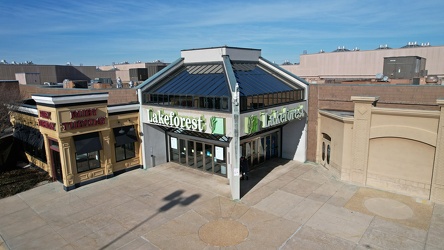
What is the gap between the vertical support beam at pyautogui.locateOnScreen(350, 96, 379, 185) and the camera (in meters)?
18.8

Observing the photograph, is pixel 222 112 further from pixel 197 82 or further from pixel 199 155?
pixel 199 155

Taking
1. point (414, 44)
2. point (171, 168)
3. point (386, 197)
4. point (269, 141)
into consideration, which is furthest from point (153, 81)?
point (414, 44)

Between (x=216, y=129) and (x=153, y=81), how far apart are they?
7747 mm

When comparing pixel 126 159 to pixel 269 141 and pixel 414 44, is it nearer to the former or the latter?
pixel 269 141

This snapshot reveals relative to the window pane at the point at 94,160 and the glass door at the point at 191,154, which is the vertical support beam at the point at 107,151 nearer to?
the window pane at the point at 94,160

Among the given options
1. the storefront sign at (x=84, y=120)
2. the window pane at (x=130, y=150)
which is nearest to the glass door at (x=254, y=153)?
the window pane at (x=130, y=150)

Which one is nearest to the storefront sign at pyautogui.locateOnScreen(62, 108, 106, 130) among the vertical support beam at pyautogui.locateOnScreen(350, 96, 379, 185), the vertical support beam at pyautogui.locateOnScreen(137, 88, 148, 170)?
the vertical support beam at pyautogui.locateOnScreen(137, 88, 148, 170)

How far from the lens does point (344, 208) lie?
16344 millimetres

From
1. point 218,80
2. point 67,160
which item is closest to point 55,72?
point 67,160

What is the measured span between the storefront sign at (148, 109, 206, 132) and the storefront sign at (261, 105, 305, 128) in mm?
4133

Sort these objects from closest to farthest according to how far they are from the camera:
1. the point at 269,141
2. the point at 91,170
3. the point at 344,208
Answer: the point at 344,208, the point at 91,170, the point at 269,141

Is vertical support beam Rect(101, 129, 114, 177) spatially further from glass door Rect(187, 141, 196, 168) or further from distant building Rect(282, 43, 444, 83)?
distant building Rect(282, 43, 444, 83)

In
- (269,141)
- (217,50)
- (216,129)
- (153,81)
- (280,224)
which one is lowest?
(280,224)

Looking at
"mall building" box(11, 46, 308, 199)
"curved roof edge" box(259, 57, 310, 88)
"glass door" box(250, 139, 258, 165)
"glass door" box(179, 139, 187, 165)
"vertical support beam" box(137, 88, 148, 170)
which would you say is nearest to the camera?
"mall building" box(11, 46, 308, 199)
